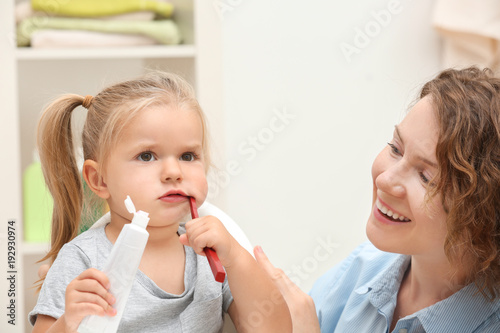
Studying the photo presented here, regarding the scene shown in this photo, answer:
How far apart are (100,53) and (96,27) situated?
74mm

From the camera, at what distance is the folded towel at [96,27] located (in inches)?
62.3

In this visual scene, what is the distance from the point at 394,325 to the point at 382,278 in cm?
8

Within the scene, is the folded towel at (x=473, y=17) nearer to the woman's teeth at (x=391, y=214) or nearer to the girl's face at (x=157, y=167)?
the woman's teeth at (x=391, y=214)

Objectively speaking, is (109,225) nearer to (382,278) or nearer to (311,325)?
(311,325)

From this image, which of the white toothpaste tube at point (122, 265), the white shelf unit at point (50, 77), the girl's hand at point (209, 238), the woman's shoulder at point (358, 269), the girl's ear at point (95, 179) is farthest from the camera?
the white shelf unit at point (50, 77)

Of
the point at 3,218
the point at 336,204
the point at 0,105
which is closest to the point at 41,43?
the point at 0,105

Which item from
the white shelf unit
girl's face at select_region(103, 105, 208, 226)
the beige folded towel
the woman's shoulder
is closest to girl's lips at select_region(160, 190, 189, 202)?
girl's face at select_region(103, 105, 208, 226)

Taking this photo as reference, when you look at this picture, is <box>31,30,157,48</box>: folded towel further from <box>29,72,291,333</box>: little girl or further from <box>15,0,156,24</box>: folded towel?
<box>29,72,291,333</box>: little girl

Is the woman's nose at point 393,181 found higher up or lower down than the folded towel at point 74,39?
lower down

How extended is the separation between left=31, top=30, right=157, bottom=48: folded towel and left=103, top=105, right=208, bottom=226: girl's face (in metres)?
0.78

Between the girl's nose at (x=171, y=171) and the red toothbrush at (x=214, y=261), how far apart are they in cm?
4

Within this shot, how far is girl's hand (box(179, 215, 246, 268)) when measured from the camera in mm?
810

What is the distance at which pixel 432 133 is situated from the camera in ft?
2.76

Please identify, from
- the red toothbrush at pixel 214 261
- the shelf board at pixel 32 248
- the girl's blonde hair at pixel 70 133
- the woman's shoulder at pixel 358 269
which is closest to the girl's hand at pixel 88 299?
the red toothbrush at pixel 214 261
